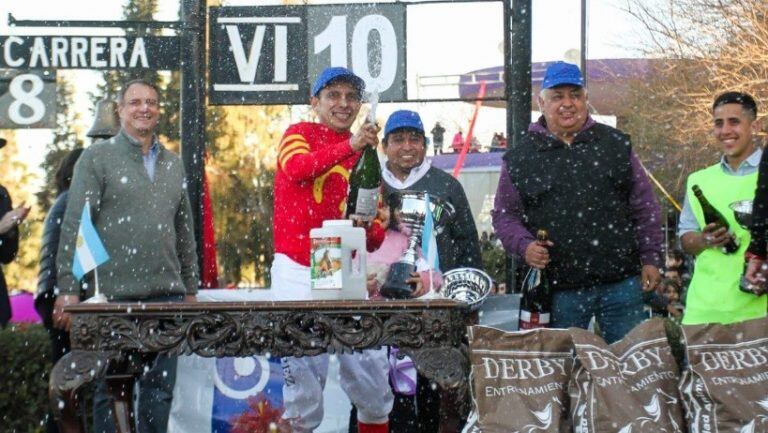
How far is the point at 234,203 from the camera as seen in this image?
27484mm

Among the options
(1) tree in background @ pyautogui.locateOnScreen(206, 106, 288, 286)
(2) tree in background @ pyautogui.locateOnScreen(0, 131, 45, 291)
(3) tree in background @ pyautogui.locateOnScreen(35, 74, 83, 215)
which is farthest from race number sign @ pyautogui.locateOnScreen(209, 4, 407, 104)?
(1) tree in background @ pyautogui.locateOnScreen(206, 106, 288, 286)

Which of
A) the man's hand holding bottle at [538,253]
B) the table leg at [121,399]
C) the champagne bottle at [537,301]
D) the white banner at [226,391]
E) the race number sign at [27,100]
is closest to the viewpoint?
the table leg at [121,399]

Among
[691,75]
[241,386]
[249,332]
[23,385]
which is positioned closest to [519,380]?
[249,332]

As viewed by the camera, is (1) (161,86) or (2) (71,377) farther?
(1) (161,86)

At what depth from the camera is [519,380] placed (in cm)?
452

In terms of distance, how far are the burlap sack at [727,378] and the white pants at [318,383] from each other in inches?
63.5

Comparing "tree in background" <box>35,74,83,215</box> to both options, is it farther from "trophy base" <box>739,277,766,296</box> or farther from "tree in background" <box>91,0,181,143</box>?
"trophy base" <box>739,277,766,296</box>

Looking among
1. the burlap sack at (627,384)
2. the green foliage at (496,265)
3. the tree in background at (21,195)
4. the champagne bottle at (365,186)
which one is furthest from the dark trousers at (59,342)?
the tree in background at (21,195)

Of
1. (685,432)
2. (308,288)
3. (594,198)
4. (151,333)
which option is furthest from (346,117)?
(685,432)

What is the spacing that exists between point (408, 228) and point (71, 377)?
180 centimetres

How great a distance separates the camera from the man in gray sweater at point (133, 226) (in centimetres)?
539

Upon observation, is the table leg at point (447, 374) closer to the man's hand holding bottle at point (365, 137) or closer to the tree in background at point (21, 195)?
the man's hand holding bottle at point (365, 137)

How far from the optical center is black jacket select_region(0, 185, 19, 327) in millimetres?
6219

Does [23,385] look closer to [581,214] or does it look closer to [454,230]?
[454,230]
